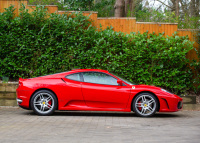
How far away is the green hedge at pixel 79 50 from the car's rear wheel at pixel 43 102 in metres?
3.13

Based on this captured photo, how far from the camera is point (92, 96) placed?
31.6 feet

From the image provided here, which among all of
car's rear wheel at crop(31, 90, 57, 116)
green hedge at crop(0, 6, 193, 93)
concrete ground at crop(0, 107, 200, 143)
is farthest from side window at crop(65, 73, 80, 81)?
green hedge at crop(0, 6, 193, 93)

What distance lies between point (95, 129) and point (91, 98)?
2.22 m

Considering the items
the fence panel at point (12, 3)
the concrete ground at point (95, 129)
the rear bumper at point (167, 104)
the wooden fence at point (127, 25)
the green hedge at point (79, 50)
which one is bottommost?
the concrete ground at point (95, 129)

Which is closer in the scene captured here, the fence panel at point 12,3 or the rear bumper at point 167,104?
the rear bumper at point 167,104

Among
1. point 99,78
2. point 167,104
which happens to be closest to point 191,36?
point 167,104

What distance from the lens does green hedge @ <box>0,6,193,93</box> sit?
500 inches

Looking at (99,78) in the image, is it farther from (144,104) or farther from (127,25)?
(127,25)

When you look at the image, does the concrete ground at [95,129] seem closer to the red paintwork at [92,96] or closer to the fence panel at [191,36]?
the red paintwork at [92,96]

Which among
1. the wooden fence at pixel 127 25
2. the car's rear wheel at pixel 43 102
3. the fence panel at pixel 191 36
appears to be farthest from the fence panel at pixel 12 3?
the fence panel at pixel 191 36

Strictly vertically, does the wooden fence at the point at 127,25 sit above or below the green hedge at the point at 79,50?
above

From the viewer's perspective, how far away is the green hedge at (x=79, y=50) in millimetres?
12688

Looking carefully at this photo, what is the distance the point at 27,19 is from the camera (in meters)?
12.8

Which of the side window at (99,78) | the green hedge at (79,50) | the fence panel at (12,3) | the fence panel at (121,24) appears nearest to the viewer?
the side window at (99,78)
